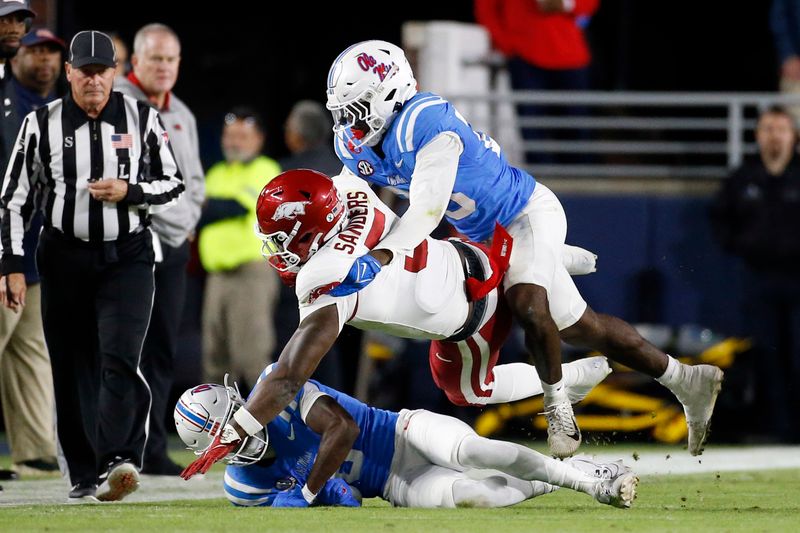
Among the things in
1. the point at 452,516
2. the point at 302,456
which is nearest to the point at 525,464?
the point at 452,516

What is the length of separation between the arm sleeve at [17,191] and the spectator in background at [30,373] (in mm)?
1202

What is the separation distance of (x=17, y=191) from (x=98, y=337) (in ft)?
2.26

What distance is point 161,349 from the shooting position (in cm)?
763

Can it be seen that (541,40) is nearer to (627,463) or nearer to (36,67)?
(627,463)

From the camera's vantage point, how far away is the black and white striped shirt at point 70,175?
6.43 metres

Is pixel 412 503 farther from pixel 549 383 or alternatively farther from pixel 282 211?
pixel 282 211

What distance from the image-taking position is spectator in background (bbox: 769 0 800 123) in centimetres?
1012

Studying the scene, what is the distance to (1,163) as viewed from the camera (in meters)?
6.93

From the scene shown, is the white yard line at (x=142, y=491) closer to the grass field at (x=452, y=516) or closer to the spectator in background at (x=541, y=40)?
the grass field at (x=452, y=516)

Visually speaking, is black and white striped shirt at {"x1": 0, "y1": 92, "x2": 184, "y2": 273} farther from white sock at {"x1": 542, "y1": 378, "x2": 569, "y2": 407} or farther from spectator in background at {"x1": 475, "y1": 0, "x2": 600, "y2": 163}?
spectator in background at {"x1": 475, "y1": 0, "x2": 600, "y2": 163}

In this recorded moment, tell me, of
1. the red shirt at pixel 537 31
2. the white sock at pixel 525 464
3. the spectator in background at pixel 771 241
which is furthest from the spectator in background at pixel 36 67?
the spectator in background at pixel 771 241

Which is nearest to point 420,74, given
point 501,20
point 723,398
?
point 501,20

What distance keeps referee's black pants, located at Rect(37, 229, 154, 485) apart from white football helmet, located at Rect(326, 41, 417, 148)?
3.74 ft

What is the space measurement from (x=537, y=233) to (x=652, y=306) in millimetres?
4173
